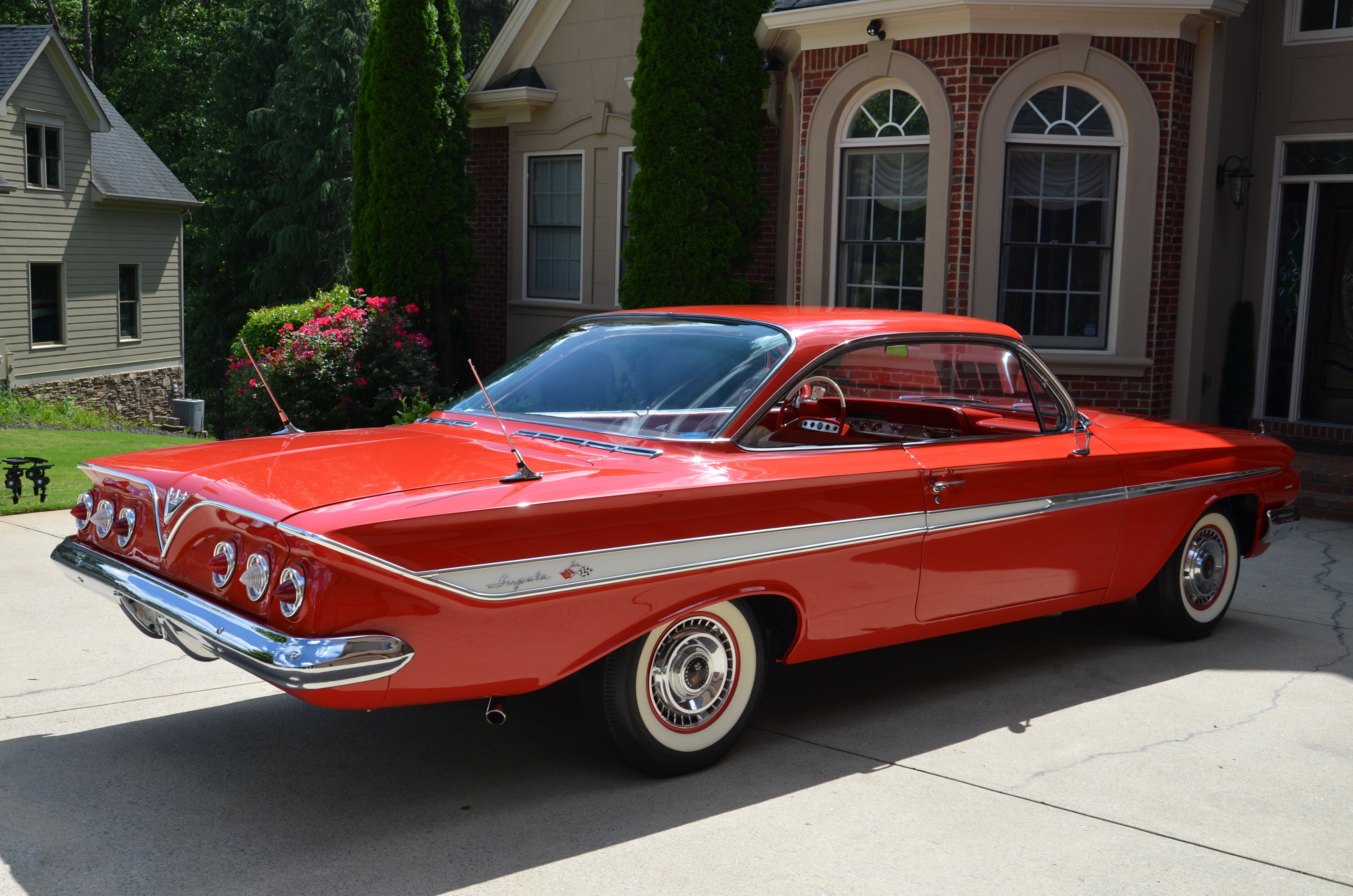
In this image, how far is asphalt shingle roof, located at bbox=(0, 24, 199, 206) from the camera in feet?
80.3

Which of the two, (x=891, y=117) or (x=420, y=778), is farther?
(x=891, y=117)

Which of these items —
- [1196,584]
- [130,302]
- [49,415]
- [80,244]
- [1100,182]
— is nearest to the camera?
[1196,584]

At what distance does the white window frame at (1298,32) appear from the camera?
11305 mm

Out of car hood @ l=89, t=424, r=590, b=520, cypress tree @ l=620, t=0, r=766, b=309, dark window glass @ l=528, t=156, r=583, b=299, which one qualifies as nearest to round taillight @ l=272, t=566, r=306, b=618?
car hood @ l=89, t=424, r=590, b=520

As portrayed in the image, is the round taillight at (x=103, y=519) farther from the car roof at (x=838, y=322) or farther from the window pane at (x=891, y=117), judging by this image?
the window pane at (x=891, y=117)

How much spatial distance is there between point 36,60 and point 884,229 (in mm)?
20464

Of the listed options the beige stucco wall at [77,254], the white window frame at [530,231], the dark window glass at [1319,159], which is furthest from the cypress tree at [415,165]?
the beige stucco wall at [77,254]

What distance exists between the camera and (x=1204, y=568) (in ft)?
19.9

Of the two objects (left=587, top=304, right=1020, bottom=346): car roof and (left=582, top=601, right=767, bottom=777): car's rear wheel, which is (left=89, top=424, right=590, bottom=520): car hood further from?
(left=587, top=304, right=1020, bottom=346): car roof

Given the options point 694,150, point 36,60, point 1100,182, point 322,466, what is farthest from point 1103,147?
point 36,60

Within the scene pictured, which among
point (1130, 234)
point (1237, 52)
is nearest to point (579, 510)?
point (1130, 234)

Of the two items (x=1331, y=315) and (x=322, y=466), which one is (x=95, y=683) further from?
(x=1331, y=315)

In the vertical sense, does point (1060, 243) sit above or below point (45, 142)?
below

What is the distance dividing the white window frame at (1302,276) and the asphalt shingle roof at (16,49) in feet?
74.4
